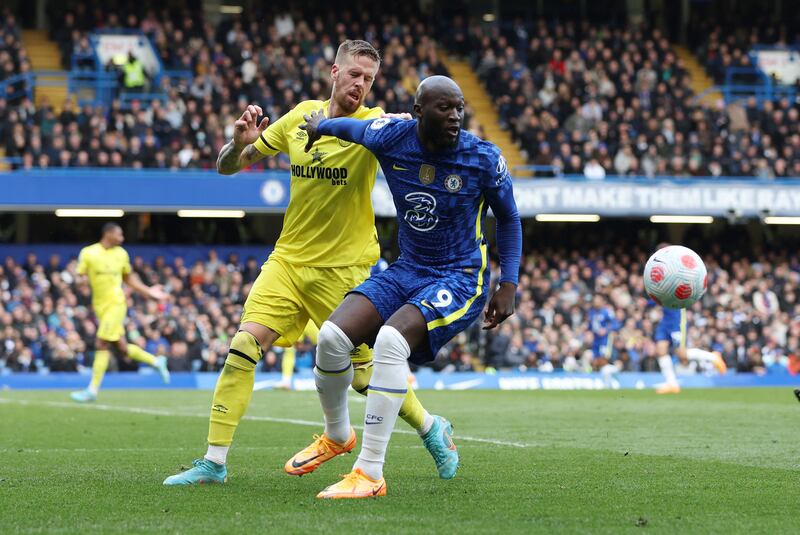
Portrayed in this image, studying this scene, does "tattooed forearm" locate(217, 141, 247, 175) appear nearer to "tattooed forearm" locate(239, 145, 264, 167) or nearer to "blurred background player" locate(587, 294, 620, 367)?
"tattooed forearm" locate(239, 145, 264, 167)

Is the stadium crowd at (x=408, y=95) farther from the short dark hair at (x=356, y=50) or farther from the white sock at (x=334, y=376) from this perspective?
the white sock at (x=334, y=376)

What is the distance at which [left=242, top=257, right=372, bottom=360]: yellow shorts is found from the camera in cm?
733

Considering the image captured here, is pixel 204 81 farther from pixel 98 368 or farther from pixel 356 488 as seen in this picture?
pixel 356 488

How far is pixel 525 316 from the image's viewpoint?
2656 centimetres

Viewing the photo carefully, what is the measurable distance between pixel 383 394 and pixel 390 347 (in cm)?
27

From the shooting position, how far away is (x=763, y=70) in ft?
114

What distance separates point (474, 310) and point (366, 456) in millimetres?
1033

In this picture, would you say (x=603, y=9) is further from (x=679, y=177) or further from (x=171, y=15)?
(x=171, y=15)

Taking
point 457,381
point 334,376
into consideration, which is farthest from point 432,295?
point 457,381

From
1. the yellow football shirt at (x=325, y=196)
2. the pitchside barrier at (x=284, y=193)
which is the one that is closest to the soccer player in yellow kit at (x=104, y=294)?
the pitchside barrier at (x=284, y=193)

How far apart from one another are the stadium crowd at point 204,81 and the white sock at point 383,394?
20.2 meters

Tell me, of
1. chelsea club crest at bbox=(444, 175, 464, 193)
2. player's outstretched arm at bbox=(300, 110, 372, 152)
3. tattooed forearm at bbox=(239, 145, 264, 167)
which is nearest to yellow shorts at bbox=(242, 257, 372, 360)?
tattooed forearm at bbox=(239, 145, 264, 167)

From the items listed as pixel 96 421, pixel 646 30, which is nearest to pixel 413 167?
pixel 96 421

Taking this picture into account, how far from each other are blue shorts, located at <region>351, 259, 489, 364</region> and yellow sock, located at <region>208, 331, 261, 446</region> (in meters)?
0.71
